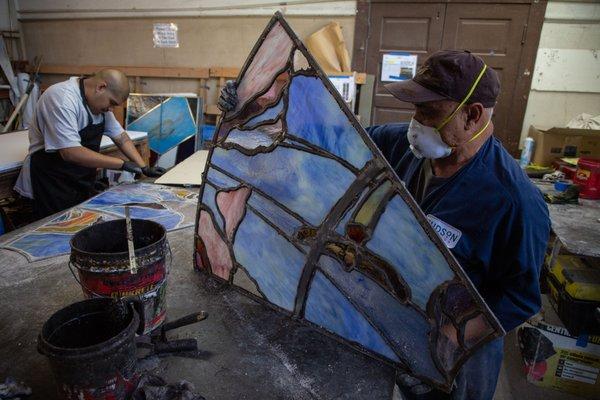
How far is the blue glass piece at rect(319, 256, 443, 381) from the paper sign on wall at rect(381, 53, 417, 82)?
4027 millimetres

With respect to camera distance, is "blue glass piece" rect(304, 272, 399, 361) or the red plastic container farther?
the red plastic container

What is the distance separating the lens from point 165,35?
210 inches

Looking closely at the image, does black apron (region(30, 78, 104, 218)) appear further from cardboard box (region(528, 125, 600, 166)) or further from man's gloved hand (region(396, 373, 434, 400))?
cardboard box (region(528, 125, 600, 166))

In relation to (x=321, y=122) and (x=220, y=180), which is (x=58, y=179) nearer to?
(x=220, y=180)

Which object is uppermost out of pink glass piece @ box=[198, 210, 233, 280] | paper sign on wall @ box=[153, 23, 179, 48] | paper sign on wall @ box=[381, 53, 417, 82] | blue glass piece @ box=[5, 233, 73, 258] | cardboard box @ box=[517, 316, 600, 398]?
paper sign on wall @ box=[153, 23, 179, 48]

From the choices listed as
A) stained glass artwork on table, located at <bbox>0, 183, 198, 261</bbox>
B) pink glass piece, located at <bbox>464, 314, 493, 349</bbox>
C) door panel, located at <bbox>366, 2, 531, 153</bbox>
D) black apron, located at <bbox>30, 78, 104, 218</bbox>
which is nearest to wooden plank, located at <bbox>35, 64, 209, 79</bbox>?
door panel, located at <bbox>366, 2, 531, 153</bbox>

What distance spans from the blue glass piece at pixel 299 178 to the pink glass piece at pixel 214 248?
13.0 inches

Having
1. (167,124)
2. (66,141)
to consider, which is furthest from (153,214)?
(167,124)

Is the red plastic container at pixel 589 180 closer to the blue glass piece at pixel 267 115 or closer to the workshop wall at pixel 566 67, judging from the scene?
the workshop wall at pixel 566 67

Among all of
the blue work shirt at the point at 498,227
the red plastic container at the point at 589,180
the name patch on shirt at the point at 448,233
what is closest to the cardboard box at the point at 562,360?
the red plastic container at the point at 589,180

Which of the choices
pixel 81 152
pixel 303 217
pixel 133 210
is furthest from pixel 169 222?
pixel 303 217

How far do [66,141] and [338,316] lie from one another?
2327mm

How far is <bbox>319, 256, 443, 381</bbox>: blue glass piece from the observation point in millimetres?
1166

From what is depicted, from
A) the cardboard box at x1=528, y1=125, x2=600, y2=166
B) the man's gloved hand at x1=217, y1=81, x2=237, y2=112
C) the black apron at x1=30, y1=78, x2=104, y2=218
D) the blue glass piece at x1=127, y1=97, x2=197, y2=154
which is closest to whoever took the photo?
the man's gloved hand at x1=217, y1=81, x2=237, y2=112
